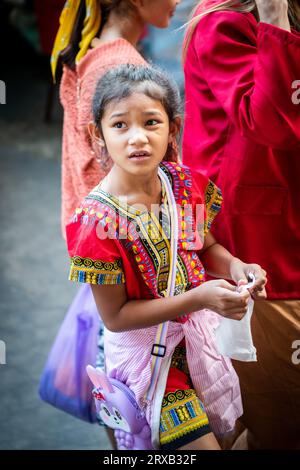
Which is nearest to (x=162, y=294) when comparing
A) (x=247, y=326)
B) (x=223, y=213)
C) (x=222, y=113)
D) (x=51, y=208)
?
(x=247, y=326)

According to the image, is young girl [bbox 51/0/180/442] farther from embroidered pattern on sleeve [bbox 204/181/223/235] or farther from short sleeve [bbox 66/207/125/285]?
short sleeve [bbox 66/207/125/285]

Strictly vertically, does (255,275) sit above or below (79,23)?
below

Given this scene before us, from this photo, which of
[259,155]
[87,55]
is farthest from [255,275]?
[87,55]

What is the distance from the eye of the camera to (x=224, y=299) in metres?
1.73

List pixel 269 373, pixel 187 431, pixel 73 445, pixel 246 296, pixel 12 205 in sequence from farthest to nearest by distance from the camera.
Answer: pixel 12 205 < pixel 73 445 < pixel 269 373 < pixel 187 431 < pixel 246 296

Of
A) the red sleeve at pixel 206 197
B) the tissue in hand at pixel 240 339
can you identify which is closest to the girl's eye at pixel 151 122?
the red sleeve at pixel 206 197

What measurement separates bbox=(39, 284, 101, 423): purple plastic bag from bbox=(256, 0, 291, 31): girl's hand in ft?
3.83

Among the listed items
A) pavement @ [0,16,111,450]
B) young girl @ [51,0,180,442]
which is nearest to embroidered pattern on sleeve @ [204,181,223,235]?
young girl @ [51,0,180,442]

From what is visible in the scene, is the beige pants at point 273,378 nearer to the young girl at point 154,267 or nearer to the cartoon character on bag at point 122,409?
the young girl at point 154,267

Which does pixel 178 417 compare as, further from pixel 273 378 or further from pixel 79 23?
pixel 79 23

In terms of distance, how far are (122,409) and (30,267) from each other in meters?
2.37

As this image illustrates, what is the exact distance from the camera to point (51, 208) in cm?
483

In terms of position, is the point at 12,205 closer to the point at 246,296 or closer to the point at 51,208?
the point at 51,208

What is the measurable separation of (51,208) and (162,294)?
9.85ft
